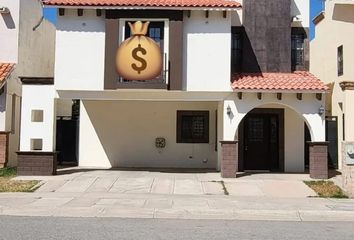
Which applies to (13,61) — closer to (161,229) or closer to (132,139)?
(132,139)

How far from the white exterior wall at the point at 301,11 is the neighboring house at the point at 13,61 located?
1082 cm

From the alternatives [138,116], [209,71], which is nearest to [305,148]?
[209,71]

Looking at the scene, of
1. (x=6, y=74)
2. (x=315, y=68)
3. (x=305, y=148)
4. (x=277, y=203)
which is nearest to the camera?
(x=277, y=203)

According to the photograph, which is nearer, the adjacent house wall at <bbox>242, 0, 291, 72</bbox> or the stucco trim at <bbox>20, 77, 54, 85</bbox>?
the stucco trim at <bbox>20, 77, 54, 85</bbox>

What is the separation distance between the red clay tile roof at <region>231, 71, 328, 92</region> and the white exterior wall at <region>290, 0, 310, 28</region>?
7.47 feet

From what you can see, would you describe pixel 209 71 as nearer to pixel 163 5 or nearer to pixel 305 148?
pixel 163 5

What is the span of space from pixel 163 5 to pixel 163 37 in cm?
116

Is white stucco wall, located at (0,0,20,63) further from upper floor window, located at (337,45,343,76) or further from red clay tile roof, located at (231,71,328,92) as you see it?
upper floor window, located at (337,45,343,76)

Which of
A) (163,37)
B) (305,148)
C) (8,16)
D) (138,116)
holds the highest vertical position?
(8,16)

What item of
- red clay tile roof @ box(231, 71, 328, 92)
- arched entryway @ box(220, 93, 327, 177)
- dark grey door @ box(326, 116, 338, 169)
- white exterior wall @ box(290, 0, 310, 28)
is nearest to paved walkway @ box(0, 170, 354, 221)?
arched entryway @ box(220, 93, 327, 177)

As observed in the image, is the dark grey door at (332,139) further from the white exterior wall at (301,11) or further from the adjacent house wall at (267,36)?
the white exterior wall at (301,11)

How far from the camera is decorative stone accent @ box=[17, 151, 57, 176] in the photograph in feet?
54.1

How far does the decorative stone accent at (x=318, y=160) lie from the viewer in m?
16.6

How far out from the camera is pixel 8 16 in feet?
62.7
